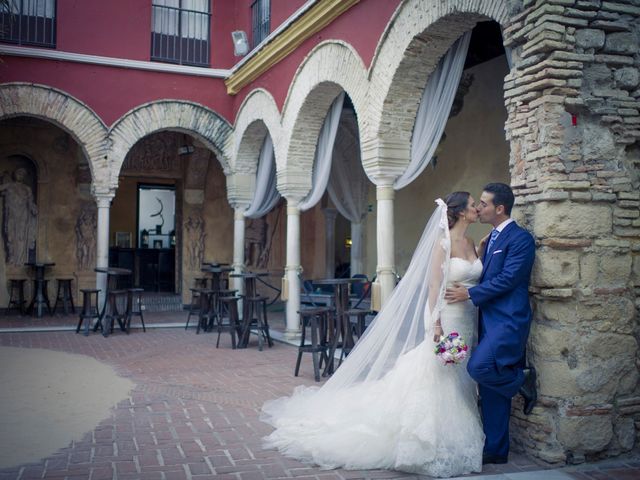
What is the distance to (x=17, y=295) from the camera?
12969 mm

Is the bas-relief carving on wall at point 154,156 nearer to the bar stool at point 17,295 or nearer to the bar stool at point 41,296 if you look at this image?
the bar stool at point 41,296

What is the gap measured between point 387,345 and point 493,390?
82 cm

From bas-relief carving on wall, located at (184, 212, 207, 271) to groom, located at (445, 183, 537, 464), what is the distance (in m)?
10.7

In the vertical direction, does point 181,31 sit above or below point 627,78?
above

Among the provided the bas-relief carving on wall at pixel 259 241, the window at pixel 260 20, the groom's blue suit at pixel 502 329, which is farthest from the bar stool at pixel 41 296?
the groom's blue suit at pixel 502 329

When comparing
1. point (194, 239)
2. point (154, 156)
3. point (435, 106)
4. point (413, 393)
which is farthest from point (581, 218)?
point (154, 156)

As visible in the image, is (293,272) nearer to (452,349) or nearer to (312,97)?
(312,97)

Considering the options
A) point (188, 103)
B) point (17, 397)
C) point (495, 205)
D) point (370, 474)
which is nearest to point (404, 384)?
point (370, 474)

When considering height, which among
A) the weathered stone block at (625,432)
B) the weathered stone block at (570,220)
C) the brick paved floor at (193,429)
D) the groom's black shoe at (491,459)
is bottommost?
the brick paved floor at (193,429)

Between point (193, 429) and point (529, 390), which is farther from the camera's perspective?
point (193, 429)

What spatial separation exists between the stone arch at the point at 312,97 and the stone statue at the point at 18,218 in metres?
5.98

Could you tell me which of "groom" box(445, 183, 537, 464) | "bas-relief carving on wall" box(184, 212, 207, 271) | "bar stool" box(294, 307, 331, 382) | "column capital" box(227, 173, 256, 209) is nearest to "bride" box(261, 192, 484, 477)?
"groom" box(445, 183, 537, 464)

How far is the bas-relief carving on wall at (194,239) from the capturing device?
14.4 meters

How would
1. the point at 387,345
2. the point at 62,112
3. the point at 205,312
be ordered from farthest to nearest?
1. the point at 62,112
2. the point at 205,312
3. the point at 387,345
